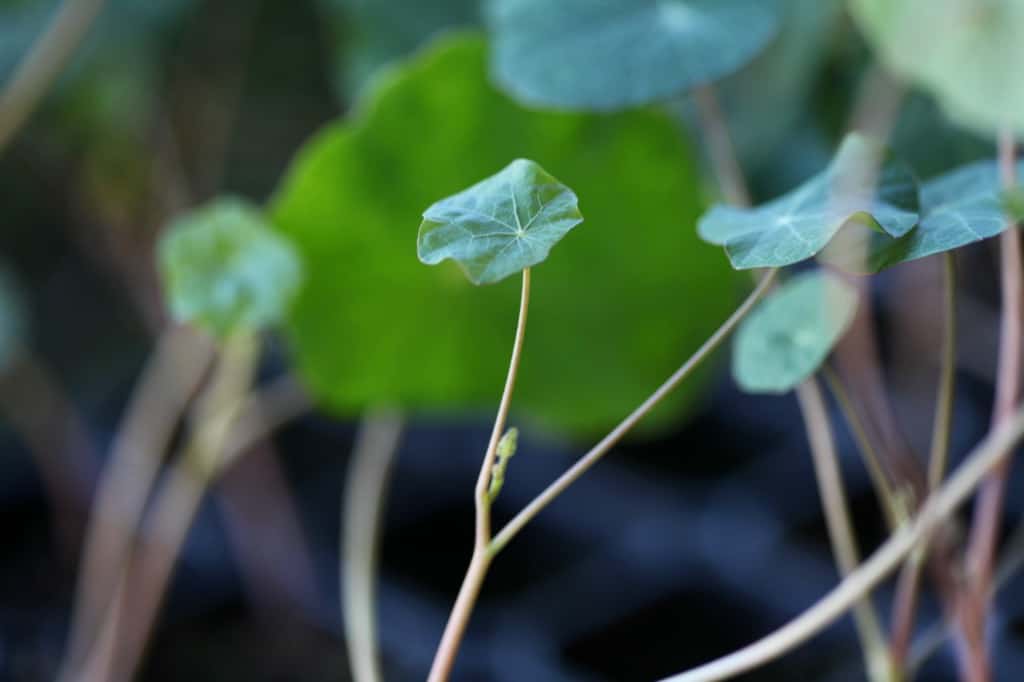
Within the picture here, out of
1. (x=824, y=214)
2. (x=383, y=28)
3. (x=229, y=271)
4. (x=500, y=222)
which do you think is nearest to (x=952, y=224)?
(x=824, y=214)

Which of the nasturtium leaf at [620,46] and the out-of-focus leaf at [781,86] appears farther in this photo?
the out-of-focus leaf at [781,86]

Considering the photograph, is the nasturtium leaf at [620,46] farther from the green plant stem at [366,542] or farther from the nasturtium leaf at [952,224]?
the green plant stem at [366,542]

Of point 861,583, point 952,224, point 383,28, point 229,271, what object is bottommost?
point 861,583

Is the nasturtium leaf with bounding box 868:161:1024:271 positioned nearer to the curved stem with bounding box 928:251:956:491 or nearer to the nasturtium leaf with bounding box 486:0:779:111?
the curved stem with bounding box 928:251:956:491

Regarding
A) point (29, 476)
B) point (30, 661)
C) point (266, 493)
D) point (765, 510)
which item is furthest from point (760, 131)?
point (29, 476)

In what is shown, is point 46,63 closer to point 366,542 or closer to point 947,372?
point 366,542

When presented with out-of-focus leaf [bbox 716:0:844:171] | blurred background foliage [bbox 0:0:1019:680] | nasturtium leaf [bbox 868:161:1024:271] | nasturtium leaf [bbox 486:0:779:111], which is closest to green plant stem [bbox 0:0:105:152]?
blurred background foliage [bbox 0:0:1019:680]

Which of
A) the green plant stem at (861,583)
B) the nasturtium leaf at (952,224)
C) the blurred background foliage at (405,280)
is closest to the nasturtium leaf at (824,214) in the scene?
the nasturtium leaf at (952,224)
